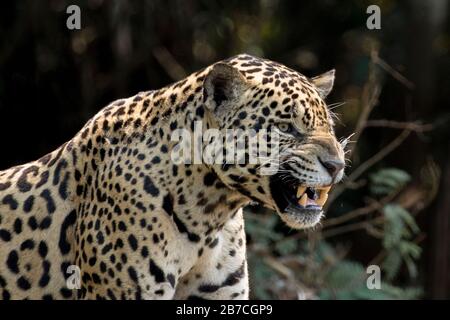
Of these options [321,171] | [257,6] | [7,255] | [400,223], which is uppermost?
[257,6]

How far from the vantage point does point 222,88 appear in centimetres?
Answer: 575

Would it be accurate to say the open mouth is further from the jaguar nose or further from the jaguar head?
the jaguar nose

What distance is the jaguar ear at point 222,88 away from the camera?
571 centimetres

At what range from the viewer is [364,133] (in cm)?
1376

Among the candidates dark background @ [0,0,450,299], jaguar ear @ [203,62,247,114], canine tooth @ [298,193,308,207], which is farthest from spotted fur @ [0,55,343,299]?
dark background @ [0,0,450,299]

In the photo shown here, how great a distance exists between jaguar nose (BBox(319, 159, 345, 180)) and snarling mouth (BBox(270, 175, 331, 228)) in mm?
193

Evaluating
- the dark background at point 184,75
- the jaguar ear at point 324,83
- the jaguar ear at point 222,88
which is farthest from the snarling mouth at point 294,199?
the dark background at point 184,75

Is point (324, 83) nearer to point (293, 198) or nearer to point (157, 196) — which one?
point (293, 198)

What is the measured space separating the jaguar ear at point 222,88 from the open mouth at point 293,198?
1.79 feet

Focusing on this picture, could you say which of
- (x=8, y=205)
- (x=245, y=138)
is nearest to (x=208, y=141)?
(x=245, y=138)

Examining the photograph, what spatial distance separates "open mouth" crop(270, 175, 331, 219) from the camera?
5.78 meters

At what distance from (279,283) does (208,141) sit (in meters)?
4.37

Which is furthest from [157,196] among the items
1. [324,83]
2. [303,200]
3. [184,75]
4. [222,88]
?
[184,75]

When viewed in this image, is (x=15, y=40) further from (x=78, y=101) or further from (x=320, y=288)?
(x=320, y=288)
